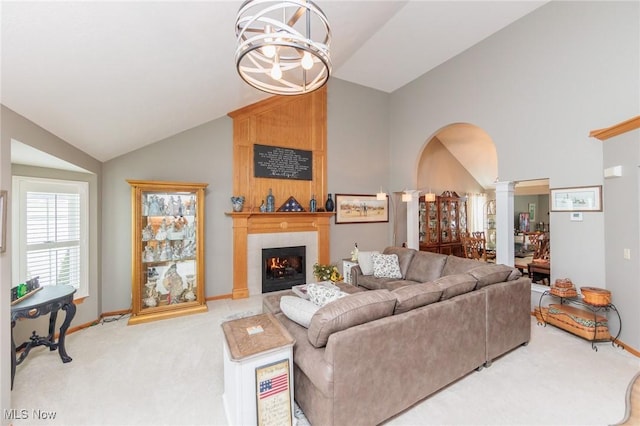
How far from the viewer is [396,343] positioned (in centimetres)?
185

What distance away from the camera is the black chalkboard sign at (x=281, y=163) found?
4.93 meters

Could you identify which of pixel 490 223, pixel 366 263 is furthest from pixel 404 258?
pixel 490 223

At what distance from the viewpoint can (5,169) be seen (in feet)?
5.92

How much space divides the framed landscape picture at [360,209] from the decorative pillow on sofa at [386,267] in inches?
66.4

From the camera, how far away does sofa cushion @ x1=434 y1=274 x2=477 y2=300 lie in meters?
2.29

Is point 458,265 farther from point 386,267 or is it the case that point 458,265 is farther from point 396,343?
point 396,343

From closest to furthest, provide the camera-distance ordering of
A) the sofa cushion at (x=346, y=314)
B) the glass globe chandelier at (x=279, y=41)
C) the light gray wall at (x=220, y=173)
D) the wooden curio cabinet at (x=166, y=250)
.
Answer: the glass globe chandelier at (x=279, y=41) → the sofa cushion at (x=346, y=314) → the wooden curio cabinet at (x=166, y=250) → the light gray wall at (x=220, y=173)

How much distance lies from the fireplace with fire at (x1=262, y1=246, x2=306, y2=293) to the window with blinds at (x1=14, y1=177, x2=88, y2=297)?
8.71 feet

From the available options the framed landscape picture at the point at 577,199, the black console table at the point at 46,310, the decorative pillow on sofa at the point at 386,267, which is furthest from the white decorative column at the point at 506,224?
the black console table at the point at 46,310

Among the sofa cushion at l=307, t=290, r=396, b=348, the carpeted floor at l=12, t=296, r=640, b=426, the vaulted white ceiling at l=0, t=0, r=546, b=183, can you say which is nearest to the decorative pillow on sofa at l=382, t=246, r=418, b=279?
the carpeted floor at l=12, t=296, r=640, b=426

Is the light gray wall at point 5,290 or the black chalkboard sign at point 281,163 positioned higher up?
the black chalkboard sign at point 281,163

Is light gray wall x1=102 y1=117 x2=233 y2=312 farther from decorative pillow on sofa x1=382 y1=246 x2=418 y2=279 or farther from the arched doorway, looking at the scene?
the arched doorway

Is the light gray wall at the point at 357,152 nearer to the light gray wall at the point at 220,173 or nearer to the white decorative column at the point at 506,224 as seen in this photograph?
the light gray wall at the point at 220,173

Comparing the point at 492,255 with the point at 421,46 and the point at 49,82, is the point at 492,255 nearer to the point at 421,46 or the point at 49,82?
the point at 421,46
